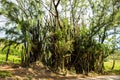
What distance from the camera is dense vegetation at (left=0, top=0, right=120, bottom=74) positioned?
26375mm

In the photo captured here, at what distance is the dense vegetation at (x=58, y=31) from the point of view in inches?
1038

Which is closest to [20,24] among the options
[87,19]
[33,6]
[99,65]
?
[33,6]

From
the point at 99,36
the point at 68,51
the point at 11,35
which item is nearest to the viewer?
the point at 11,35

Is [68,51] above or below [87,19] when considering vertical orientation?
below

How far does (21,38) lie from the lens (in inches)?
1053

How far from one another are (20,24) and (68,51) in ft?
21.7

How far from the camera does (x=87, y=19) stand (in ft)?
106

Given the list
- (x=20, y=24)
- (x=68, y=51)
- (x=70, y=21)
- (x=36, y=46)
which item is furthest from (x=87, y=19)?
(x=20, y=24)

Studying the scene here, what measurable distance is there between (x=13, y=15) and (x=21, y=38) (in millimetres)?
2385

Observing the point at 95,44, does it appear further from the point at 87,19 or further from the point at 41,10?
the point at 41,10

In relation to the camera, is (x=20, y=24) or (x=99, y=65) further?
(x=99, y=65)

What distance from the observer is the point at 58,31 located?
27562 mm

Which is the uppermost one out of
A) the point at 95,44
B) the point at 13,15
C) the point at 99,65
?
the point at 13,15

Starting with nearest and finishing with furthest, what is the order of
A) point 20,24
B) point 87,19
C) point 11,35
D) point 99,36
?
Result: point 20,24, point 11,35, point 87,19, point 99,36
